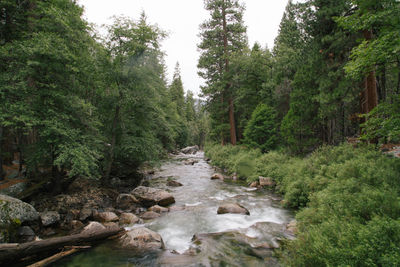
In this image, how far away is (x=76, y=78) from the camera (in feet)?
33.8

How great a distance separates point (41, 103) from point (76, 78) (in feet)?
7.11

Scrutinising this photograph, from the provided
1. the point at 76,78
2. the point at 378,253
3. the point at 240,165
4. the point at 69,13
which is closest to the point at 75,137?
the point at 76,78

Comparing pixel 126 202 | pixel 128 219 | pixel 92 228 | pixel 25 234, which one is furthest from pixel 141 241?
pixel 126 202

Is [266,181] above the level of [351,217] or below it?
below

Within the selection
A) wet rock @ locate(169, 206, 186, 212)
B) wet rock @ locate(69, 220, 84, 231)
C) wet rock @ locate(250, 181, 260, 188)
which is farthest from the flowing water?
wet rock @ locate(69, 220, 84, 231)

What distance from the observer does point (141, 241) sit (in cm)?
659

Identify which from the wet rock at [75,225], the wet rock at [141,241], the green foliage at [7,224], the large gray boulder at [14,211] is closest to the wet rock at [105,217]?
the wet rock at [75,225]

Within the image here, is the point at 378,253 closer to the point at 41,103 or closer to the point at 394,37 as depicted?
the point at 394,37

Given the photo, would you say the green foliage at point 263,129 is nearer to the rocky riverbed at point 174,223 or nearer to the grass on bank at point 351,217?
the rocky riverbed at point 174,223

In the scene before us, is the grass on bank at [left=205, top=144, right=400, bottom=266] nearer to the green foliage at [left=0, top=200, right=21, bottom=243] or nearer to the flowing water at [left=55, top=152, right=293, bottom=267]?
the flowing water at [left=55, top=152, right=293, bottom=267]

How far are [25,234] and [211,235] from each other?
228 inches

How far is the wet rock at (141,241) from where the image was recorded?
6401 mm

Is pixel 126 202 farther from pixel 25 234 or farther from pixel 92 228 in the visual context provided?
pixel 25 234

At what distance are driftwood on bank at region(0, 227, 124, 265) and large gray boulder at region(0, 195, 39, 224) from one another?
1.81 meters
